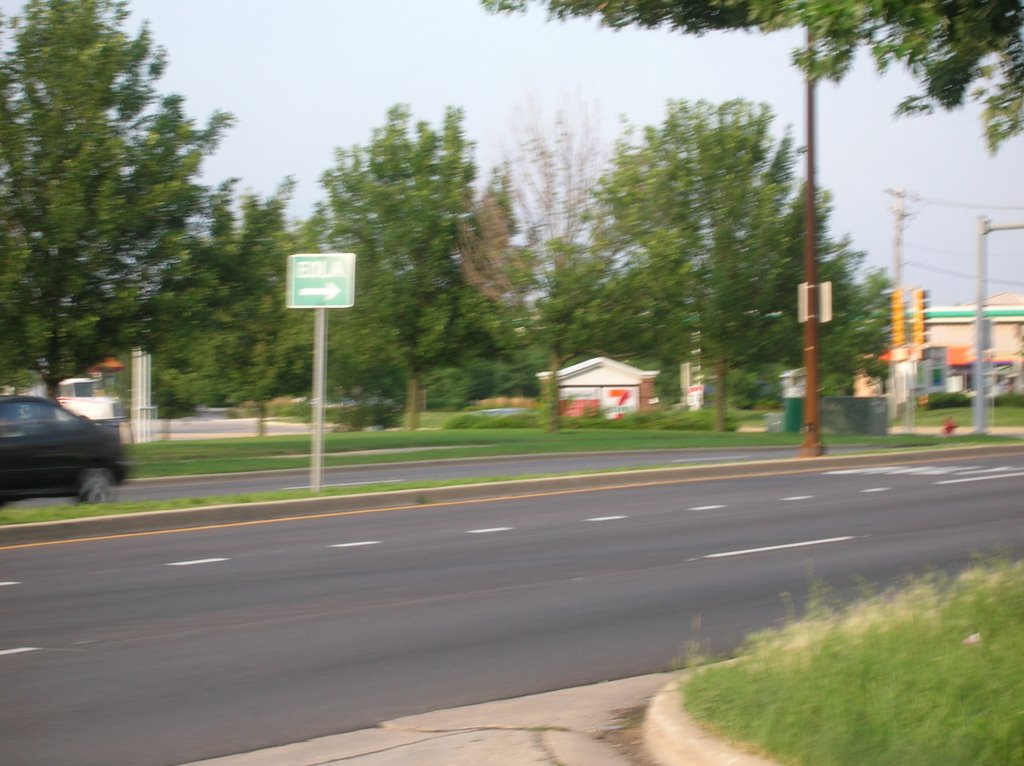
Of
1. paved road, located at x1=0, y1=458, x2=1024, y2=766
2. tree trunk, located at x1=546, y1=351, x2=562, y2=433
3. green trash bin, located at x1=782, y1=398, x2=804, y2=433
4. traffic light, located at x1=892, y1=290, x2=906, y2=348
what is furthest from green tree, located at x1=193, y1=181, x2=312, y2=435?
traffic light, located at x1=892, y1=290, x2=906, y2=348

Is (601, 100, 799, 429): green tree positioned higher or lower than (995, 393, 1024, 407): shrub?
higher

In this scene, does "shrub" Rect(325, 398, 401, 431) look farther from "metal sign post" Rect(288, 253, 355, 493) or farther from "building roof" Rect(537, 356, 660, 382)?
"metal sign post" Rect(288, 253, 355, 493)

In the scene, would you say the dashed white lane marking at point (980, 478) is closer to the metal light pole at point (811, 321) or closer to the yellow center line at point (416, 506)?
the yellow center line at point (416, 506)

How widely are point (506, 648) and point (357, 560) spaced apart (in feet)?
12.0

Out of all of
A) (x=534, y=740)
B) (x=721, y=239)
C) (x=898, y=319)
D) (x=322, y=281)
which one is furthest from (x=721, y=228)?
(x=534, y=740)

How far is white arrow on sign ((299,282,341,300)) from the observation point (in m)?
15.3

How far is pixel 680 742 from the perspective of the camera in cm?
511

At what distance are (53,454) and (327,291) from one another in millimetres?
3971

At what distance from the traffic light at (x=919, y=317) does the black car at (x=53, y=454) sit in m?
28.2

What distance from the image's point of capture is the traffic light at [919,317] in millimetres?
37500

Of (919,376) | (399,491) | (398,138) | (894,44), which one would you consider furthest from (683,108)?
(894,44)

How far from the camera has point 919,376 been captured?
4116 cm

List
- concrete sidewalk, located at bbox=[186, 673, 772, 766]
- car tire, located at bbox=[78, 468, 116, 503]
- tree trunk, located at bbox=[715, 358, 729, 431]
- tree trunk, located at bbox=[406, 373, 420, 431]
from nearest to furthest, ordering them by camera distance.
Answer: concrete sidewalk, located at bbox=[186, 673, 772, 766]
car tire, located at bbox=[78, 468, 116, 503]
tree trunk, located at bbox=[715, 358, 729, 431]
tree trunk, located at bbox=[406, 373, 420, 431]

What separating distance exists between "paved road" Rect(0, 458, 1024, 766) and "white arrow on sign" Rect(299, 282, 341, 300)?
2887 millimetres
